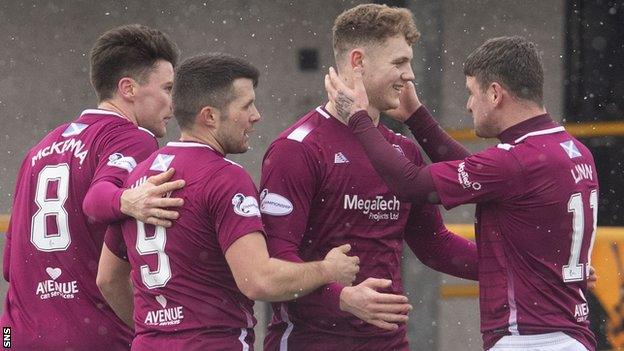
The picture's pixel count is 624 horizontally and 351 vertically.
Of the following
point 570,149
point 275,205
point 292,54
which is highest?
point 292,54

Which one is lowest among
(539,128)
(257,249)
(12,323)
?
(12,323)

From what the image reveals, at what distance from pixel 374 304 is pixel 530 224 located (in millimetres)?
616

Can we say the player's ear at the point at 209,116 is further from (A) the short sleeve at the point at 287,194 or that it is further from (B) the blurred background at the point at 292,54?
(B) the blurred background at the point at 292,54

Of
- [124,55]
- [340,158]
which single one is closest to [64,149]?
[124,55]

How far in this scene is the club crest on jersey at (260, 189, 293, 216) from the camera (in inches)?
190

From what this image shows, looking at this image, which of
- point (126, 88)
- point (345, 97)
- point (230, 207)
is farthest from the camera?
point (126, 88)

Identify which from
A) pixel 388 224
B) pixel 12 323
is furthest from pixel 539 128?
pixel 12 323

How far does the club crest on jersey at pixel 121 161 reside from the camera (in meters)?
5.03

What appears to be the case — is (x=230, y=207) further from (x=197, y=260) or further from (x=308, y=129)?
(x=308, y=129)

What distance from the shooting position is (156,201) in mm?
4496

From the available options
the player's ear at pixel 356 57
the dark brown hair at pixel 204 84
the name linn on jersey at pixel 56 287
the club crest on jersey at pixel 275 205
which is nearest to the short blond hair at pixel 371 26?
the player's ear at pixel 356 57

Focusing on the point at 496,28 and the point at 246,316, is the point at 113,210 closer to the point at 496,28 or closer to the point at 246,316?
the point at 246,316

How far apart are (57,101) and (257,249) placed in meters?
6.24

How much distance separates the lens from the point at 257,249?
4.45 metres
